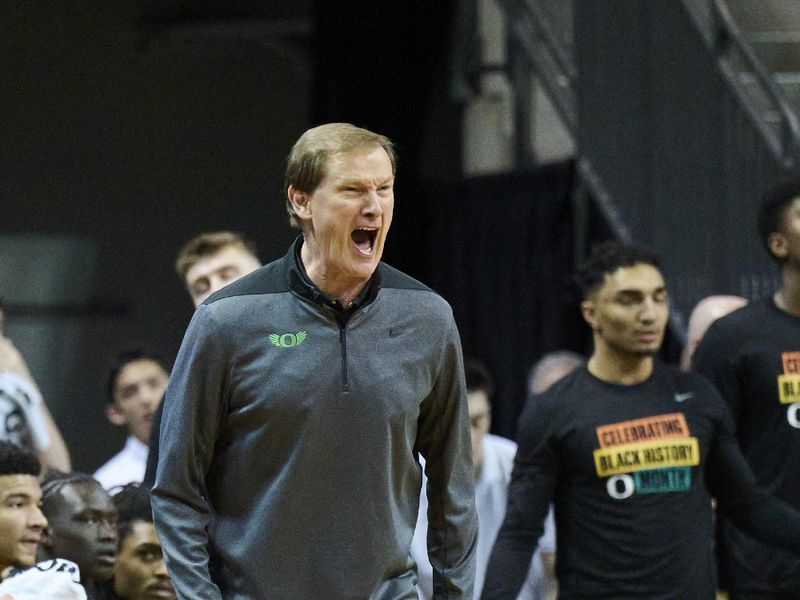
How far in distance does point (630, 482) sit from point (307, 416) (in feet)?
6.77

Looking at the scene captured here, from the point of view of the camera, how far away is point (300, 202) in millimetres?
3268

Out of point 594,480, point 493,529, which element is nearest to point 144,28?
point 493,529

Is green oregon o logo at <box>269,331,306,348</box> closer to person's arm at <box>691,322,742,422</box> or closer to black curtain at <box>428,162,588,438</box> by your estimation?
person's arm at <box>691,322,742,422</box>

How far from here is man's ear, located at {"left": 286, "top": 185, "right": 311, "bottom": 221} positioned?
325 centimetres

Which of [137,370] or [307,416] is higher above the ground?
[307,416]

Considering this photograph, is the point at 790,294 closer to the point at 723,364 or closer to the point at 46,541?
the point at 723,364

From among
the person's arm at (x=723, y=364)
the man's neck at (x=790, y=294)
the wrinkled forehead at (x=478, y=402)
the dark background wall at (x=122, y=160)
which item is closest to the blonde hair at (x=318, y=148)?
the person's arm at (x=723, y=364)

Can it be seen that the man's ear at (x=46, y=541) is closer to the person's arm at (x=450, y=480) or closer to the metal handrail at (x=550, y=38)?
the person's arm at (x=450, y=480)

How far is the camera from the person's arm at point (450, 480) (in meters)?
3.36

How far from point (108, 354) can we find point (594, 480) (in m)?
7.26

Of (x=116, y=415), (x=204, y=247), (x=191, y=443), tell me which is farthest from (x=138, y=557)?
(x=116, y=415)

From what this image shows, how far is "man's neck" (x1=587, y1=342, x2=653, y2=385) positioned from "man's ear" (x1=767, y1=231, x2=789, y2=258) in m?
0.72

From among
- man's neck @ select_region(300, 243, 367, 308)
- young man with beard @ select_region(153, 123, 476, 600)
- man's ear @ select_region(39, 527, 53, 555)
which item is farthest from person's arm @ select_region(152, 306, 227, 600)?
man's ear @ select_region(39, 527, 53, 555)

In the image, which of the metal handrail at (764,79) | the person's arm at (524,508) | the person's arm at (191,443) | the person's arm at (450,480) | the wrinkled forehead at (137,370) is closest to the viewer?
the person's arm at (191,443)
